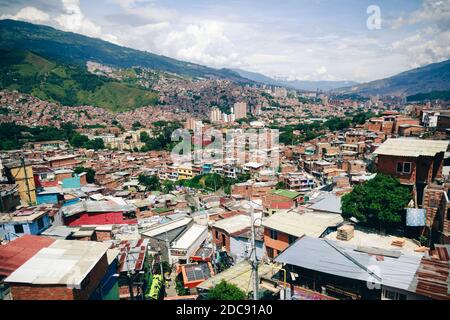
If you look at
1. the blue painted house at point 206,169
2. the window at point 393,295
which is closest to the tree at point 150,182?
the blue painted house at point 206,169

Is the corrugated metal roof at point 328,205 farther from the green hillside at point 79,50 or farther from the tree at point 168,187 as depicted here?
the green hillside at point 79,50

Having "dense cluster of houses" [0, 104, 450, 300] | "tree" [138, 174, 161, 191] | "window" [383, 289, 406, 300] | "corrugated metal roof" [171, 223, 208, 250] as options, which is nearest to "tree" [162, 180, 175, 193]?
"tree" [138, 174, 161, 191]

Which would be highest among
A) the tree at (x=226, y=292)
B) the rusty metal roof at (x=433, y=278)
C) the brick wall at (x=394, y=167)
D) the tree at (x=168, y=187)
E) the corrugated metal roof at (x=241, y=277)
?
the brick wall at (x=394, y=167)

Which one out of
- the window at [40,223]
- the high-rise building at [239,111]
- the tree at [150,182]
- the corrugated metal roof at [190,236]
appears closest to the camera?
the window at [40,223]

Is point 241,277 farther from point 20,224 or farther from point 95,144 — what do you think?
point 95,144

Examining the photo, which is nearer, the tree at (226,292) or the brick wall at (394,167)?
the tree at (226,292)
